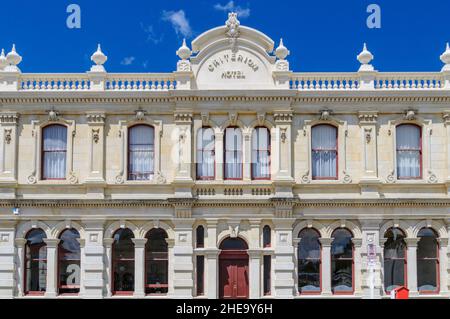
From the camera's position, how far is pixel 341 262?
27.3m

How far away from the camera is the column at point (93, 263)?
26906 millimetres

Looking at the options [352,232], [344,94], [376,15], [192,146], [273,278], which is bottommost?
[273,278]

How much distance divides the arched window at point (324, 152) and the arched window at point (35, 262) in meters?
11.3

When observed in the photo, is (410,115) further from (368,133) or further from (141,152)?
(141,152)

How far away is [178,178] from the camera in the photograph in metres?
27.3

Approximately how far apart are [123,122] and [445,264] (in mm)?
14007

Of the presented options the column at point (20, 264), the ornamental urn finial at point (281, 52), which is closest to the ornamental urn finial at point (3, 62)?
the column at point (20, 264)

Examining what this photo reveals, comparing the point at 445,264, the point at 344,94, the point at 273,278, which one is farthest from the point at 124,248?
the point at 445,264

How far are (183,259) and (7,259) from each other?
6952mm

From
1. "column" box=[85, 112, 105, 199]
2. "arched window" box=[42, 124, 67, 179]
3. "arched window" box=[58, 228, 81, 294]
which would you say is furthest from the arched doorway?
"arched window" box=[42, 124, 67, 179]

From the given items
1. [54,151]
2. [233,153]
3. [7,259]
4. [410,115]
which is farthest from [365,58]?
[7,259]

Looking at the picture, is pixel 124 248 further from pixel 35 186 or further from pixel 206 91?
pixel 206 91

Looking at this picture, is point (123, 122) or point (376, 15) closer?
point (376, 15)

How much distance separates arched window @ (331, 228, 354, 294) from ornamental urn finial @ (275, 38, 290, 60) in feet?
24.6
